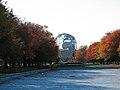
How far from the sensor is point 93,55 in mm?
150375

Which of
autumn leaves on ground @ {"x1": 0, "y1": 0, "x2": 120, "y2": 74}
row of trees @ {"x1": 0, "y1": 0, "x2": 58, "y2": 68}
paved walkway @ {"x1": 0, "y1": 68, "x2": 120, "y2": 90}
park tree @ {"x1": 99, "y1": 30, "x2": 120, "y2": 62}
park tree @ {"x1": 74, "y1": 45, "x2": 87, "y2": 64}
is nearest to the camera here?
paved walkway @ {"x1": 0, "y1": 68, "x2": 120, "y2": 90}

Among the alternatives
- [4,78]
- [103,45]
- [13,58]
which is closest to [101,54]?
[103,45]

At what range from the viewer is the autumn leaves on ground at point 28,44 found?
155 ft

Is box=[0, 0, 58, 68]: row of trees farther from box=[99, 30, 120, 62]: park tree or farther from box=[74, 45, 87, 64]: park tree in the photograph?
box=[74, 45, 87, 64]: park tree

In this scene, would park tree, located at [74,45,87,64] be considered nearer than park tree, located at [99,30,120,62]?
No

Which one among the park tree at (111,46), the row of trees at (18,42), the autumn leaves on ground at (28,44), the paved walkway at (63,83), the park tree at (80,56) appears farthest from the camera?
the park tree at (80,56)

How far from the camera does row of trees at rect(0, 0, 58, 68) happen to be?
41062mm

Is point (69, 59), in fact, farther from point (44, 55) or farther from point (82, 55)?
point (44, 55)

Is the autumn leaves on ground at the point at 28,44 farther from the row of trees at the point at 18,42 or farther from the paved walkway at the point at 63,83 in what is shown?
the paved walkway at the point at 63,83

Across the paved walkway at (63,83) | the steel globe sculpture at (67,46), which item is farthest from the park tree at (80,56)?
the paved walkway at (63,83)

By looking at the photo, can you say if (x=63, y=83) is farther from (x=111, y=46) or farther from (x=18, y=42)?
(x=111, y=46)

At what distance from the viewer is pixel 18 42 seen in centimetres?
5950

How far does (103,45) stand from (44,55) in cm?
3586

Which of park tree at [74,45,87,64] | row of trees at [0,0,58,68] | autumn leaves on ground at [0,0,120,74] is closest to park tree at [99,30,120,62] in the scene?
autumn leaves on ground at [0,0,120,74]
